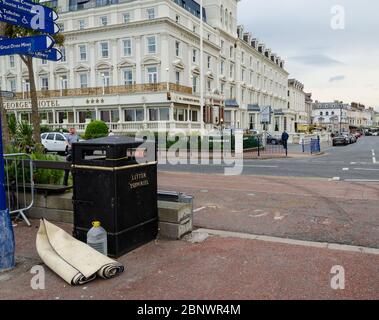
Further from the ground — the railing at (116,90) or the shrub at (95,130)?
the railing at (116,90)


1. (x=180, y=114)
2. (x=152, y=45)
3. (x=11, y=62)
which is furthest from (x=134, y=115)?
(x=11, y=62)

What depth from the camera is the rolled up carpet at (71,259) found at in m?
4.28

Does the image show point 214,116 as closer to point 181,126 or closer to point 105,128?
point 181,126

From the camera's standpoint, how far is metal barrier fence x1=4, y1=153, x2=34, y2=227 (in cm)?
687

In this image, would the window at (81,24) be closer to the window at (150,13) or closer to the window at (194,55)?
the window at (150,13)

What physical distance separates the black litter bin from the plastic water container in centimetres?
13

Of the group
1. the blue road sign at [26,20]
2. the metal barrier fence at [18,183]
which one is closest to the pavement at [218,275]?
the metal barrier fence at [18,183]

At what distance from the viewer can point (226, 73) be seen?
55.4m

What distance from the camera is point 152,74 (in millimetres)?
41219

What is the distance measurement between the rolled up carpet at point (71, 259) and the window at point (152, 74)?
37.3m

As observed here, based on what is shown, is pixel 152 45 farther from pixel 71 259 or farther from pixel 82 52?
pixel 71 259

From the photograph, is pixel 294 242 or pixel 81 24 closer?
pixel 294 242

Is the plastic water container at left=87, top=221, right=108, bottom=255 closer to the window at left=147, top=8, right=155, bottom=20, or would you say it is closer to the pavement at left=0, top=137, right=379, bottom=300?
the pavement at left=0, top=137, right=379, bottom=300

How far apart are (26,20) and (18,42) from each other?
322 millimetres
